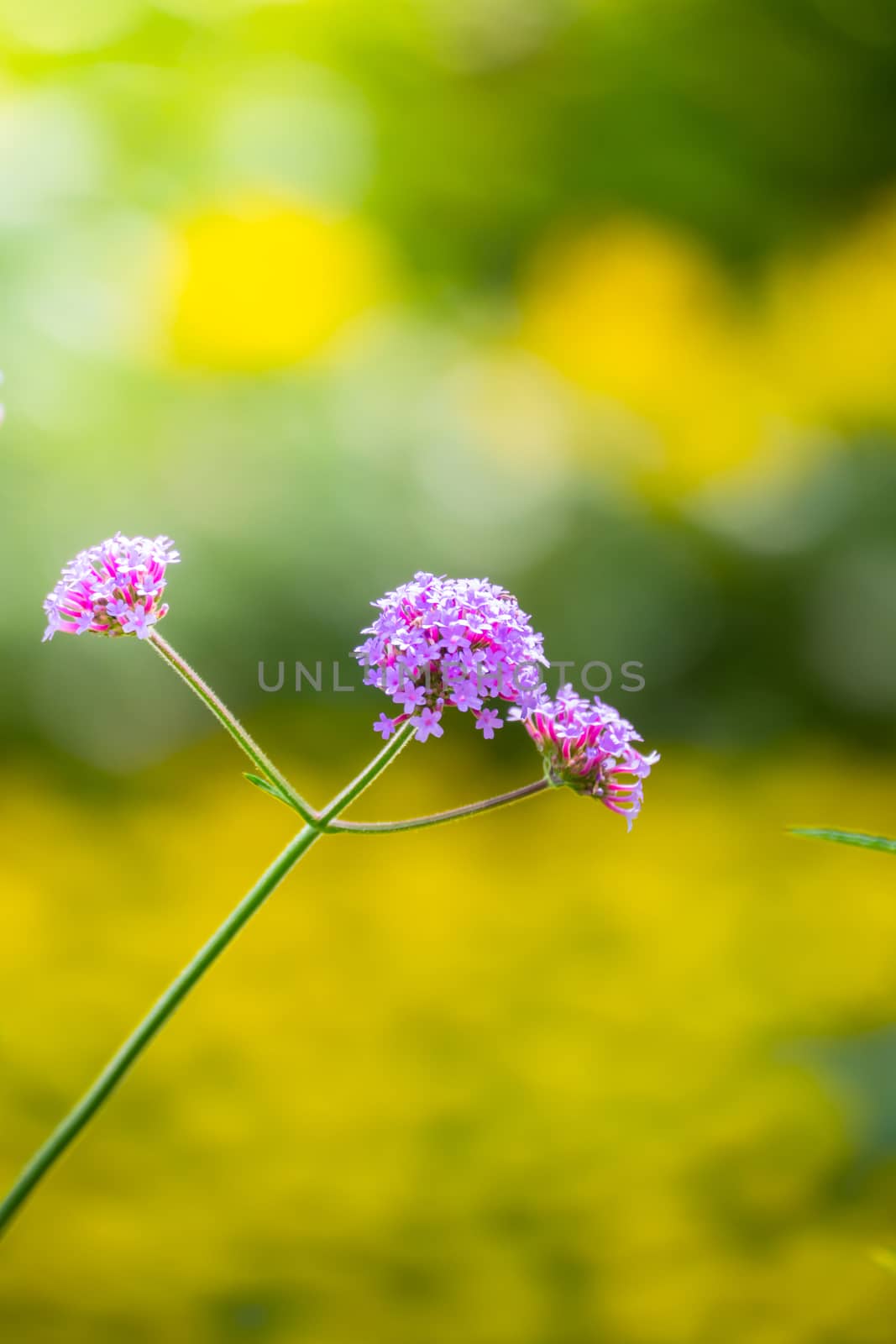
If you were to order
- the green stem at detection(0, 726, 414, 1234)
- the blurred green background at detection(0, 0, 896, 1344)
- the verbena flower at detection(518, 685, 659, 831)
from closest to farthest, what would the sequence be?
the green stem at detection(0, 726, 414, 1234)
the verbena flower at detection(518, 685, 659, 831)
the blurred green background at detection(0, 0, 896, 1344)

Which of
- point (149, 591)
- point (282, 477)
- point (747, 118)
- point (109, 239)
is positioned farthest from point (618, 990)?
point (747, 118)

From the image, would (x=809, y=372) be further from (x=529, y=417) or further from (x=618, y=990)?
(x=618, y=990)

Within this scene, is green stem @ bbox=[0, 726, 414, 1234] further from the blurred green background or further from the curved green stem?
the blurred green background

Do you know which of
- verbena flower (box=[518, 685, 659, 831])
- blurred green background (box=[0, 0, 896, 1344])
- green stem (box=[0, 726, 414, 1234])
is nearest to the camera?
green stem (box=[0, 726, 414, 1234])

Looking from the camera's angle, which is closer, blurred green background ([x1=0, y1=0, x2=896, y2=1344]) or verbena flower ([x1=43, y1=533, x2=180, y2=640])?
verbena flower ([x1=43, y1=533, x2=180, y2=640])

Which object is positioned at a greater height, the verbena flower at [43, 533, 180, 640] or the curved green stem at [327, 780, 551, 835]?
the verbena flower at [43, 533, 180, 640]

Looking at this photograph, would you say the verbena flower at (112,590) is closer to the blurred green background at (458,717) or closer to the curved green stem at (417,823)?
the curved green stem at (417,823)

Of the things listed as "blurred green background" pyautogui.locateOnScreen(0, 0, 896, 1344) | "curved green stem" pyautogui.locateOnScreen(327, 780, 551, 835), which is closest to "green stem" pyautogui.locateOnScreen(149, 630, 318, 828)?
"curved green stem" pyautogui.locateOnScreen(327, 780, 551, 835)

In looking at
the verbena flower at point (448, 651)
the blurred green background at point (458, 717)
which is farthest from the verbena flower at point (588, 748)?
the blurred green background at point (458, 717)
